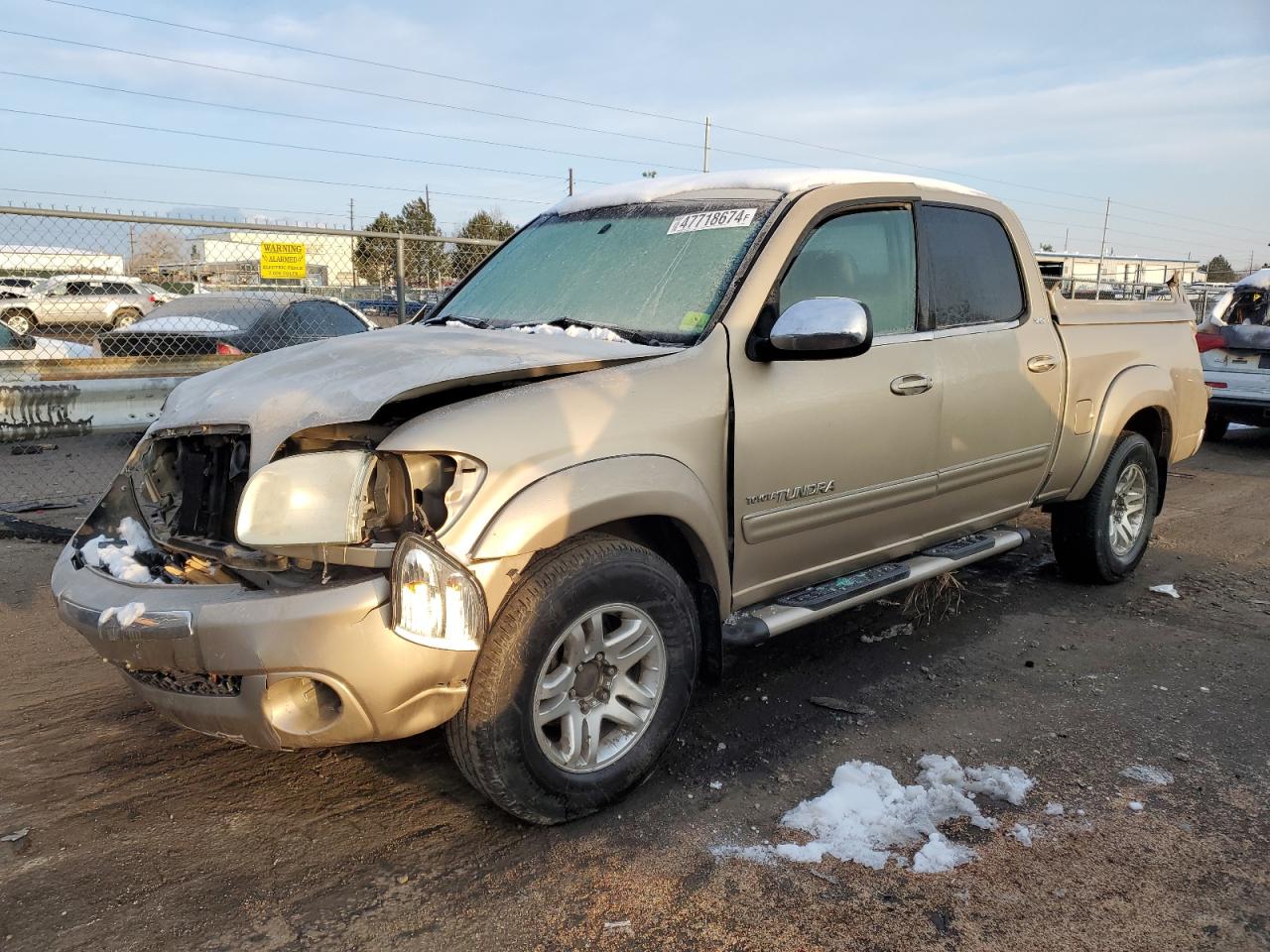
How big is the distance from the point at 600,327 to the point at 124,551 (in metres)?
1.70

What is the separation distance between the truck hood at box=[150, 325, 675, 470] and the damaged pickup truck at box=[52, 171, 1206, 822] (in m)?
0.01

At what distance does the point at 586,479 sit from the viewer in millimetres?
2629

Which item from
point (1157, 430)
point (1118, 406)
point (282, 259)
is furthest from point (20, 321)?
point (1157, 430)

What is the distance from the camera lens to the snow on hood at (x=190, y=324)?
7.48 m

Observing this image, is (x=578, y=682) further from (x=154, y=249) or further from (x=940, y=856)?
(x=154, y=249)

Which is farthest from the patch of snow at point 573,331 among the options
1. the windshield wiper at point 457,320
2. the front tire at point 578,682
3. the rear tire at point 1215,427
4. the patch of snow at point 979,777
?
the rear tire at point 1215,427

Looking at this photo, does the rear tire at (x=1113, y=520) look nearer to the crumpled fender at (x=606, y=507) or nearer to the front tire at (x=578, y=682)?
the crumpled fender at (x=606, y=507)

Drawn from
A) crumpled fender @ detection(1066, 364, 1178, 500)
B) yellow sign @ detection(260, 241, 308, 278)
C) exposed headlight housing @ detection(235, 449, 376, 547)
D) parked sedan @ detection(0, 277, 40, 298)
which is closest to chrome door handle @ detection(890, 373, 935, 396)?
crumpled fender @ detection(1066, 364, 1178, 500)

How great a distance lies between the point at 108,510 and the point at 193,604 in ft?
3.06

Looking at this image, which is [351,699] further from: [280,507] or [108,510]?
[108,510]

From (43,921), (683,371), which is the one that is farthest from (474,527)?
(43,921)

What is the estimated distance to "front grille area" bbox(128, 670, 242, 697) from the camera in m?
2.49

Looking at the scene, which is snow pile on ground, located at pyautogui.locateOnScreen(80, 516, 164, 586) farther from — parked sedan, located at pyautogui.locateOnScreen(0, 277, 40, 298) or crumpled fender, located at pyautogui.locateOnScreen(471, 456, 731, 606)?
parked sedan, located at pyautogui.locateOnScreen(0, 277, 40, 298)

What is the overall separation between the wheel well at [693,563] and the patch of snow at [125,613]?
1362 mm
